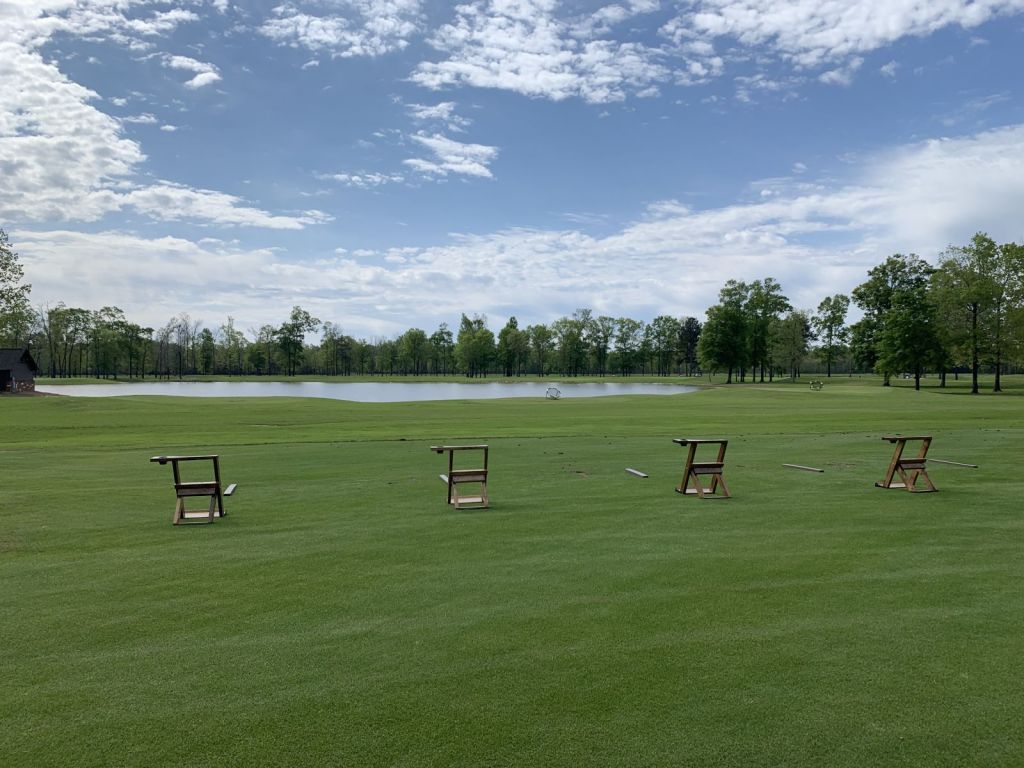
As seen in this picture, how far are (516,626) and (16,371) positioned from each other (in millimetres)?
84692

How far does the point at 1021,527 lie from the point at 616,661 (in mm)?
8538

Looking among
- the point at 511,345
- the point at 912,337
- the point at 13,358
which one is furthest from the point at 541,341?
the point at 13,358

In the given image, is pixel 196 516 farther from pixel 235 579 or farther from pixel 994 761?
pixel 994 761

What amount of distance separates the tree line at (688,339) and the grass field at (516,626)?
63.2 metres

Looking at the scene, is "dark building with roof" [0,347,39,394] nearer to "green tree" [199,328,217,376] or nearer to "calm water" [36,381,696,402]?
"calm water" [36,381,696,402]

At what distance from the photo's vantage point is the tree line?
64.6 metres

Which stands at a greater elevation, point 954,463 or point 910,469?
point 910,469

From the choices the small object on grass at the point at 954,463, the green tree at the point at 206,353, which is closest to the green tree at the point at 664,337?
the green tree at the point at 206,353

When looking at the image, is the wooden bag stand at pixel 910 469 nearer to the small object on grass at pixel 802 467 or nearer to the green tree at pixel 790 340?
the small object on grass at pixel 802 467

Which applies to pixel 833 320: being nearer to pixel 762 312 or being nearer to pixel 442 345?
pixel 762 312

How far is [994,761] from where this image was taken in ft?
13.9

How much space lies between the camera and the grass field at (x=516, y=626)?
4.50 m

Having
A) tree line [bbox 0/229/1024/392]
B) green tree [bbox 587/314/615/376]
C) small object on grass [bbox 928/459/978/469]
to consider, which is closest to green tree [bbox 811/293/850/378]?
tree line [bbox 0/229/1024/392]

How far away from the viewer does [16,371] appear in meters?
71.3
